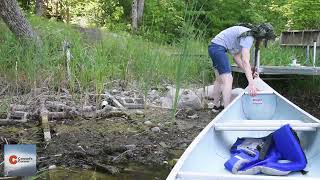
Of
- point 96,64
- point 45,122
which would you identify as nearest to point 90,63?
point 96,64

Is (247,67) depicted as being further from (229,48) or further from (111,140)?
(111,140)

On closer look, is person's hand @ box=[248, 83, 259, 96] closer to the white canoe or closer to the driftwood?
the white canoe

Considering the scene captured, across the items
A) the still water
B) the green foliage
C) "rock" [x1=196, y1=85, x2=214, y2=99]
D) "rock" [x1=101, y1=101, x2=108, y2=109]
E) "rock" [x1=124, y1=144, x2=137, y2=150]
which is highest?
the green foliage

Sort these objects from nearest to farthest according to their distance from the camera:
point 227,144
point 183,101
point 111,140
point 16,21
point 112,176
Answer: point 227,144, point 112,176, point 111,140, point 183,101, point 16,21

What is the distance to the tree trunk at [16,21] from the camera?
26.0 feet

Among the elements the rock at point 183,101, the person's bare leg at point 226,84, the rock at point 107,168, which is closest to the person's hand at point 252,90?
the person's bare leg at point 226,84

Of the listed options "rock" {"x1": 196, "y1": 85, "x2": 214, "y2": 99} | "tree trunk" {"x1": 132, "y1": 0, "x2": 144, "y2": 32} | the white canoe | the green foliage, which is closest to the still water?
the white canoe

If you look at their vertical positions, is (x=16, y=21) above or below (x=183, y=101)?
above

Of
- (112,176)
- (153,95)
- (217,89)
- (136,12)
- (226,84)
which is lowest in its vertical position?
(112,176)

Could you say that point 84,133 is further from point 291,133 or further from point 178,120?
point 291,133

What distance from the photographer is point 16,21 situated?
805 cm

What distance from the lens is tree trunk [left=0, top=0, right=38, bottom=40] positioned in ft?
26.0

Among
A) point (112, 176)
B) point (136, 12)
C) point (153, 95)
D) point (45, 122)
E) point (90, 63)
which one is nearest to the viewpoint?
point (112, 176)

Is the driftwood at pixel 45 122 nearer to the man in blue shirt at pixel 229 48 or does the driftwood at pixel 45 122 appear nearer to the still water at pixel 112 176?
the still water at pixel 112 176
